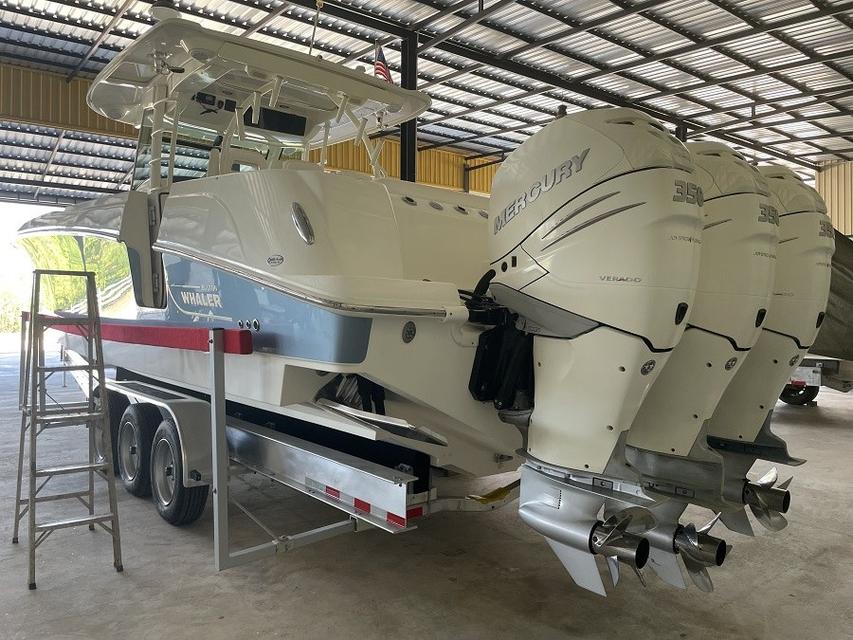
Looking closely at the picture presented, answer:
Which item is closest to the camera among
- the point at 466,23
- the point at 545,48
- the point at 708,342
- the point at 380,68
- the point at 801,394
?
the point at 708,342

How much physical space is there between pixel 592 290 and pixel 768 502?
133cm

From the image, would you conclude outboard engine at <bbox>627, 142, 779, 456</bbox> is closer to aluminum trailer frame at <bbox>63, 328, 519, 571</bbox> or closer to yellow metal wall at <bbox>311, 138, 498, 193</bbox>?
aluminum trailer frame at <bbox>63, 328, 519, 571</bbox>

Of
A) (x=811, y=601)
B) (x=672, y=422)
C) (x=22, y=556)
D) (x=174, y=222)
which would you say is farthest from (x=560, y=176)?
(x=22, y=556)

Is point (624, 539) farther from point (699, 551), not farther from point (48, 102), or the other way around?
point (48, 102)

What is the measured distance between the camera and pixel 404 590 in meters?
3.00

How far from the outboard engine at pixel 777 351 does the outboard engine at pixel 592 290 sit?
69cm

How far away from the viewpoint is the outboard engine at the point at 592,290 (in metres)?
2.14

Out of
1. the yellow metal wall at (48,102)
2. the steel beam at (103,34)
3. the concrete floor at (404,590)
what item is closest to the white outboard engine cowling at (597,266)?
the concrete floor at (404,590)

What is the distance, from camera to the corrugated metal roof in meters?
7.59

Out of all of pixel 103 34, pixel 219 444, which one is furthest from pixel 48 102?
pixel 219 444

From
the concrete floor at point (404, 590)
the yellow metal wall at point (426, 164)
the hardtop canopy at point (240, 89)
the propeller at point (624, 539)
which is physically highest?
the yellow metal wall at point (426, 164)

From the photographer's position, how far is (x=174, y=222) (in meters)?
3.19

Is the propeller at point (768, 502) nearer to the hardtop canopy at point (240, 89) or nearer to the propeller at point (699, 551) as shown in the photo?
the propeller at point (699, 551)

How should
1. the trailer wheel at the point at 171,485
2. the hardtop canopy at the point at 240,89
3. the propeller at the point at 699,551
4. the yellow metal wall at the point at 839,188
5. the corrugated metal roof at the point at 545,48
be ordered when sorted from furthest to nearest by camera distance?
the yellow metal wall at the point at 839,188 → the corrugated metal roof at the point at 545,48 → the trailer wheel at the point at 171,485 → the hardtop canopy at the point at 240,89 → the propeller at the point at 699,551
